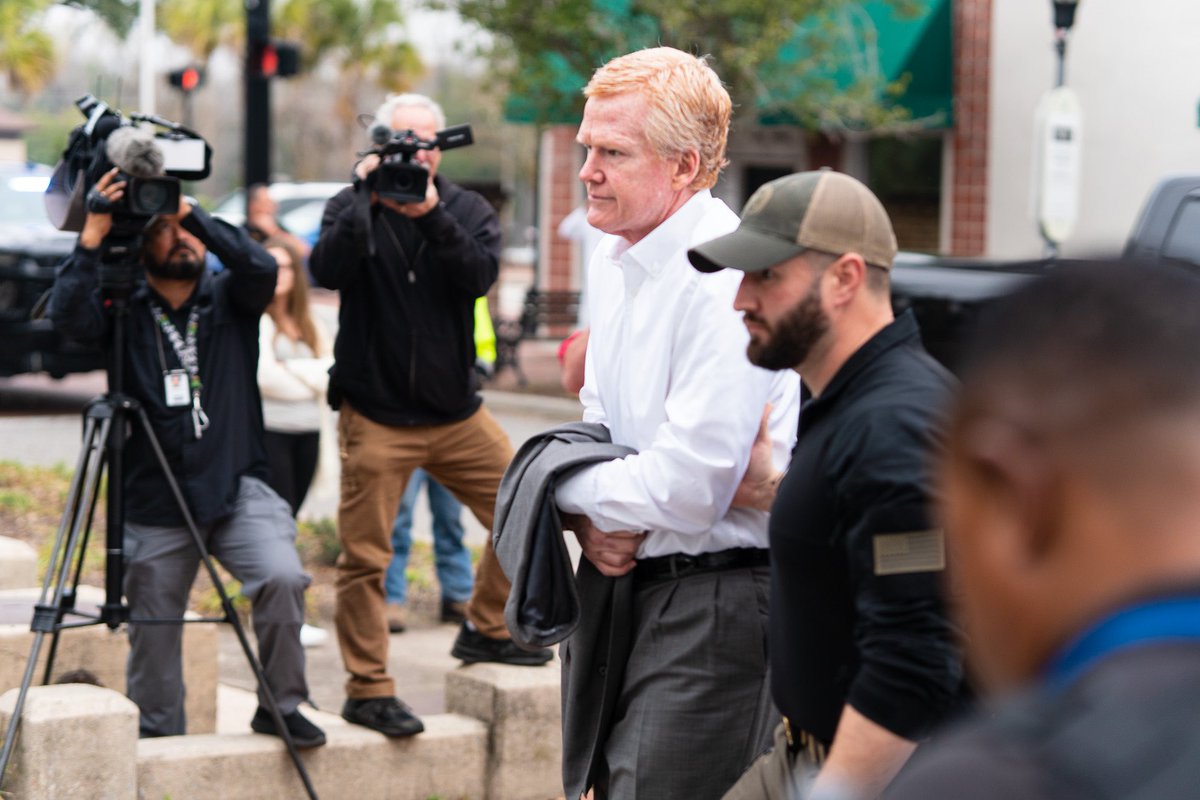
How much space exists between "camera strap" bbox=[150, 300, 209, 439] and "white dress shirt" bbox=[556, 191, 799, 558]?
1914 mm

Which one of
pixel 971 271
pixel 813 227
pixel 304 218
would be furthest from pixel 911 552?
pixel 304 218

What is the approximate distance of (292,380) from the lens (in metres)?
7.23

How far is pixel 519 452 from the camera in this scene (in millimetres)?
3637

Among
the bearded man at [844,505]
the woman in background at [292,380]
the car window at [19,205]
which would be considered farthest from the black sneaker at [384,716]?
the car window at [19,205]

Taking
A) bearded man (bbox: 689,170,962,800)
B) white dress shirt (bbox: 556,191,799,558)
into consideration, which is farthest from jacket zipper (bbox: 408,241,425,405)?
bearded man (bbox: 689,170,962,800)

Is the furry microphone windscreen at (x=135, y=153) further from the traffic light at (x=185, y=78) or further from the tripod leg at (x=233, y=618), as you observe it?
the traffic light at (x=185, y=78)

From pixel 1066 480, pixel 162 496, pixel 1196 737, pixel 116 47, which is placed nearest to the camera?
pixel 1196 737

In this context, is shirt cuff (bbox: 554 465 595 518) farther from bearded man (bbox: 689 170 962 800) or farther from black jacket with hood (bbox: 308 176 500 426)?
black jacket with hood (bbox: 308 176 500 426)

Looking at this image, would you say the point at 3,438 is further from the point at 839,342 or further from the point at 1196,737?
the point at 1196,737

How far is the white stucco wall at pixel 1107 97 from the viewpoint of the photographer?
56.7ft

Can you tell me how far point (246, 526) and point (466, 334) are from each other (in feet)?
3.67

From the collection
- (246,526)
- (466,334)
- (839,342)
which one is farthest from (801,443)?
(466,334)

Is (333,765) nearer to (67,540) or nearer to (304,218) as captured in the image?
(67,540)

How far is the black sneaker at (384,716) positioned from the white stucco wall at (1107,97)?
13.2 m
